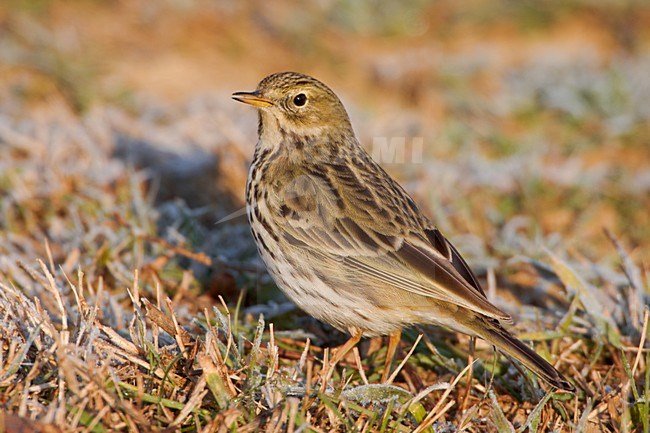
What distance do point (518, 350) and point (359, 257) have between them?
3.18 ft

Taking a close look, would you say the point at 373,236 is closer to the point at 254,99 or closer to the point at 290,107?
the point at 290,107

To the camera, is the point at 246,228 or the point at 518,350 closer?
the point at 518,350

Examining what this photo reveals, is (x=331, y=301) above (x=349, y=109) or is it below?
below

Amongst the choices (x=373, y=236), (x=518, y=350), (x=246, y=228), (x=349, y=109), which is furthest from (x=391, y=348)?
(x=349, y=109)

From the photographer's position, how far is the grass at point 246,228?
3.66 meters

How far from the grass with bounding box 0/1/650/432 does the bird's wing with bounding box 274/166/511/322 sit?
0.40m

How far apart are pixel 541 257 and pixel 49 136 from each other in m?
4.12

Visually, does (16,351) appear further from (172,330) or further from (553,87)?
(553,87)

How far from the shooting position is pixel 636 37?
35.4 feet

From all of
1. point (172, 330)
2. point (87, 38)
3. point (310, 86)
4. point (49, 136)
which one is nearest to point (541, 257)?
point (310, 86)

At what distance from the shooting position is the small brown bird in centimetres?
419

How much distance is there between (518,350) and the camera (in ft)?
12.8

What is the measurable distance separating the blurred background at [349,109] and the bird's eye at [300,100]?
1.19 m

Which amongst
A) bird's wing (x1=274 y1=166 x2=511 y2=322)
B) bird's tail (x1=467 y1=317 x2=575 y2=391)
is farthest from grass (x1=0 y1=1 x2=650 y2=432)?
bird's wing (x1=274 y1=166 x2=511 y2=322)
